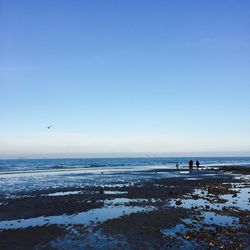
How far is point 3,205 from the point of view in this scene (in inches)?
1067

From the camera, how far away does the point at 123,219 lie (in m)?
21.1

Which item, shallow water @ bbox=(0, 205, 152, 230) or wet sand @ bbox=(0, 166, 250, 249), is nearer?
wet sand @ bbox=(0, 166, 250, 249)

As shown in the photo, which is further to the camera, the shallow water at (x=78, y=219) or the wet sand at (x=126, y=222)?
the shallow water at (x=78, y=219)

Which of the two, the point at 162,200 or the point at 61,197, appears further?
the point at 61,197

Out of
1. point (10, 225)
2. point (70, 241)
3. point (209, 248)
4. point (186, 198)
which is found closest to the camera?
point (209, 248)

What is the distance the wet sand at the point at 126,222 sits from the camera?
15.8m

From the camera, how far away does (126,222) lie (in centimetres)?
2027

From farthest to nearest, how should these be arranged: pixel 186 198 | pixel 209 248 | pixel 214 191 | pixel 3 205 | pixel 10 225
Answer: pixel 214 191, pixel 186 198, pixel 3 205, pixel 10 225, pixel 209 248

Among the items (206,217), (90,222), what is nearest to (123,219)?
(90,222)

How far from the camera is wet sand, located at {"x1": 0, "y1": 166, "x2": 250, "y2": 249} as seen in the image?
15828mm

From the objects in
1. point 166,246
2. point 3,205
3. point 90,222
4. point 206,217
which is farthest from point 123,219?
point 3,205

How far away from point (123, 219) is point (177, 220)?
10.3ft

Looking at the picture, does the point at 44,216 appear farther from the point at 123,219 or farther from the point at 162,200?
the point at 162,200

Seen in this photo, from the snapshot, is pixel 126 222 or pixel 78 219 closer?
pixel 126 222
